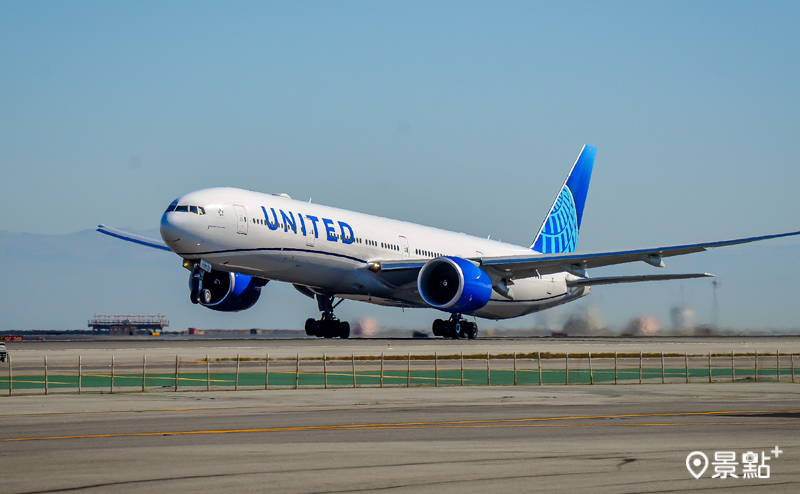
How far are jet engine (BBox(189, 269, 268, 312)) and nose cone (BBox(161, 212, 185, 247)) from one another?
9692mm

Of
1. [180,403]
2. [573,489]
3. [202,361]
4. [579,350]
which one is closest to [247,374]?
[202,361]

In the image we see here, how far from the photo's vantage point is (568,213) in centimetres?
7038

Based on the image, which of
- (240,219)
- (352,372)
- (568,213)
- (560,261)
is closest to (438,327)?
(560,261)

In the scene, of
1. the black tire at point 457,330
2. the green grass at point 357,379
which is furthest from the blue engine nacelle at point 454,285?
the green grass at point 357,379

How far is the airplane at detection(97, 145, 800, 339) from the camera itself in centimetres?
4116

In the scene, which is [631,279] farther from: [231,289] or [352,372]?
[352,372]

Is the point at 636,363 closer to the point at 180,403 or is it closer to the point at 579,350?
the point at 579,350

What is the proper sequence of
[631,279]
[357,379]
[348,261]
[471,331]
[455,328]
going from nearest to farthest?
[357,379], [348,261], [455,328], [471,331], [631,279]

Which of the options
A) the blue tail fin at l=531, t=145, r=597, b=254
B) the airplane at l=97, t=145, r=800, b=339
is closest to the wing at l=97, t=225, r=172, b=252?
the airplane at l=97, t=145, r=800, b=339

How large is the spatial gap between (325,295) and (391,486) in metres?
41.7

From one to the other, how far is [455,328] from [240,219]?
17578mm

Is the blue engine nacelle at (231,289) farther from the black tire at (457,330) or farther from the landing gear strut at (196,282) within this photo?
the black tire at (457,330)

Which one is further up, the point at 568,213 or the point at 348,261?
the point at 568,213

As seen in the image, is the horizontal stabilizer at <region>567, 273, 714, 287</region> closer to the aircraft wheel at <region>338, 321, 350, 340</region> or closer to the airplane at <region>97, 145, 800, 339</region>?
the airplane at <region>97, 145, 800, 339</region>
